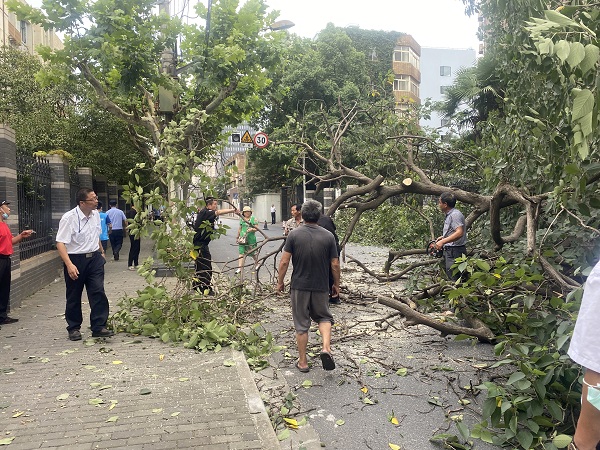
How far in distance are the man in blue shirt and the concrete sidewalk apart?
126 inches

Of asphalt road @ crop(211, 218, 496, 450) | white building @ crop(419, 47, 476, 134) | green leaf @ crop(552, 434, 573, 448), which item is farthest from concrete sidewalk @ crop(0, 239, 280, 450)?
white building @ crop(419, 47, 476, 134)

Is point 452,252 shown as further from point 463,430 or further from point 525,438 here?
point 525,438

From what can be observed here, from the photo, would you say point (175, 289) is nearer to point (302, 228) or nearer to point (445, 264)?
point (302, 228)

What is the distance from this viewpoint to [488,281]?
4605 millimetres

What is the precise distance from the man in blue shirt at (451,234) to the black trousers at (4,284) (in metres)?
5.90

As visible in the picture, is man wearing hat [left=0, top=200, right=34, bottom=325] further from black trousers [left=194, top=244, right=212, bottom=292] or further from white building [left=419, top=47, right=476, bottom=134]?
white building [left=419, top=47, right=476, bottom=134]

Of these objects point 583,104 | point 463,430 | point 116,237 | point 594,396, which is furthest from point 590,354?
point 116,237

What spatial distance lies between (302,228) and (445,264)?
9.66 feet

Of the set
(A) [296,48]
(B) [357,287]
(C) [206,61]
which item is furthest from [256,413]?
(A) [296,48]

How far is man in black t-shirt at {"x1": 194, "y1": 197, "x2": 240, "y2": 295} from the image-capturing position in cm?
716

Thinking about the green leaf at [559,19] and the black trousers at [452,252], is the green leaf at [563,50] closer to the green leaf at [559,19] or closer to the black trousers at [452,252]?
the green leaf at [559,19]

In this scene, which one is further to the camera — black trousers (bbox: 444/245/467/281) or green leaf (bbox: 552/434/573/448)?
black trousers (bbox: 444/245/467/281)

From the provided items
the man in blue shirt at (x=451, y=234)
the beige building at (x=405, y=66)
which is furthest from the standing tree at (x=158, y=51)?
the beige building at (x=405, y=66)

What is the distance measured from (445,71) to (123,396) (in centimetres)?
5623
